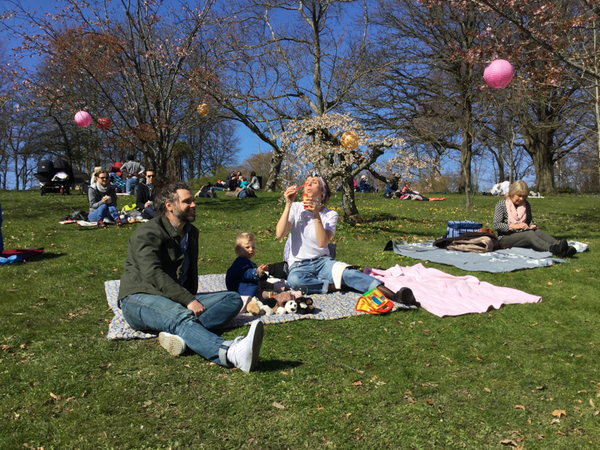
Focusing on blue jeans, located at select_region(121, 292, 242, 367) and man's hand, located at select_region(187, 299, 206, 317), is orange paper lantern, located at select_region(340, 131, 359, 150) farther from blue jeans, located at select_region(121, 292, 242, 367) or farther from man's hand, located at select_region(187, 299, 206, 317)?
man's hand, located at select_region(187, 299, 206, 317)

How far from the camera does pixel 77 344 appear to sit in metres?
3.70

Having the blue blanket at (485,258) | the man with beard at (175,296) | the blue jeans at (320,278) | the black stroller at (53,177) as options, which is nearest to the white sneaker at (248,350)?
the man with beard at (175,296)

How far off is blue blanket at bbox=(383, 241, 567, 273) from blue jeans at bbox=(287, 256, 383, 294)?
111 inches

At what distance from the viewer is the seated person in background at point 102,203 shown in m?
10.9

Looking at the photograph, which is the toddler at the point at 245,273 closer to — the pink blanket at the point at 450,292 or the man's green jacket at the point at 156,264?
the man's green jacket at the point at 156,264

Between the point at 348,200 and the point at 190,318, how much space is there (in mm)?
8526

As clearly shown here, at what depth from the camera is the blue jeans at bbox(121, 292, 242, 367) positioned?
11.0 feet

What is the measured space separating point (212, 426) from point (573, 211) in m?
16.4

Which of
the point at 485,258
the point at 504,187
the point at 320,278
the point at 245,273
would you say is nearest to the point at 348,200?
the point at 485,258

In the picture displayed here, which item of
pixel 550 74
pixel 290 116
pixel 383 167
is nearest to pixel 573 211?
pixel 550 74

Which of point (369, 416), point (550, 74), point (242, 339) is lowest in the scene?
point (369, 416)

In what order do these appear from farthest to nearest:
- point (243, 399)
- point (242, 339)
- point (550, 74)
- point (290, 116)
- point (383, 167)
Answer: point (290, 116)
point (383, 167)
point (550, 74)
point (242, 339)
point (243, 399)

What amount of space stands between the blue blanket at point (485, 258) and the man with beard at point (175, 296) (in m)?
4.82

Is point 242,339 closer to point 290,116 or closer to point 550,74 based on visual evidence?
point 550,74
